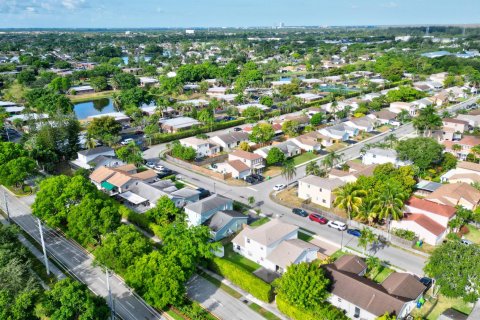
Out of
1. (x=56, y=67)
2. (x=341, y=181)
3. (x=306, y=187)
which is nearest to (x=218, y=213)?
(x=306, y=187)

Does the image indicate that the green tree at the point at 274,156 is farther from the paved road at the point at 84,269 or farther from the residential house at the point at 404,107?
the residential house at the point at 404,107

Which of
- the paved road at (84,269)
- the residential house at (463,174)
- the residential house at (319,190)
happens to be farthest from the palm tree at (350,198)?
the paved road at (84,269)

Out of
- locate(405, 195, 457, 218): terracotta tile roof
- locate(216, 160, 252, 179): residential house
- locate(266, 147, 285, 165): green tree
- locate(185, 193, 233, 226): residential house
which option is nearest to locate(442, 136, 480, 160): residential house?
locate(405, 195, 457, 218): terracotta tile roof

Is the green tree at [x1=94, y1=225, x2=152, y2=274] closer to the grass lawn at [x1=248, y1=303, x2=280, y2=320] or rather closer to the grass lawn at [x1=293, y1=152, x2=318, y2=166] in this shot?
the grass lawn at [x1=248, y1=303, x2=280, y2=320]

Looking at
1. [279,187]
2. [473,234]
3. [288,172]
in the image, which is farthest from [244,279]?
[473,234]

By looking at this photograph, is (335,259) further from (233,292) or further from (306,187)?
(306,187)

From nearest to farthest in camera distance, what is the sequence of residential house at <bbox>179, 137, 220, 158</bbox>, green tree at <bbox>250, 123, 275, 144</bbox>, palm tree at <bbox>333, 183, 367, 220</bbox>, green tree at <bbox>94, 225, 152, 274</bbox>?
1. green tree at <bbox>94, 225, 152, 274</bbox>
2. palm tree at <bbox>333, 183, 367, 220</bbox>
3. residential house at <bbox>179, 137, 220, 158</bbox>
4. green tree at <bbox>250, 123, 275, 144</bbox>

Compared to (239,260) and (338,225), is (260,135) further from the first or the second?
(239,260)
